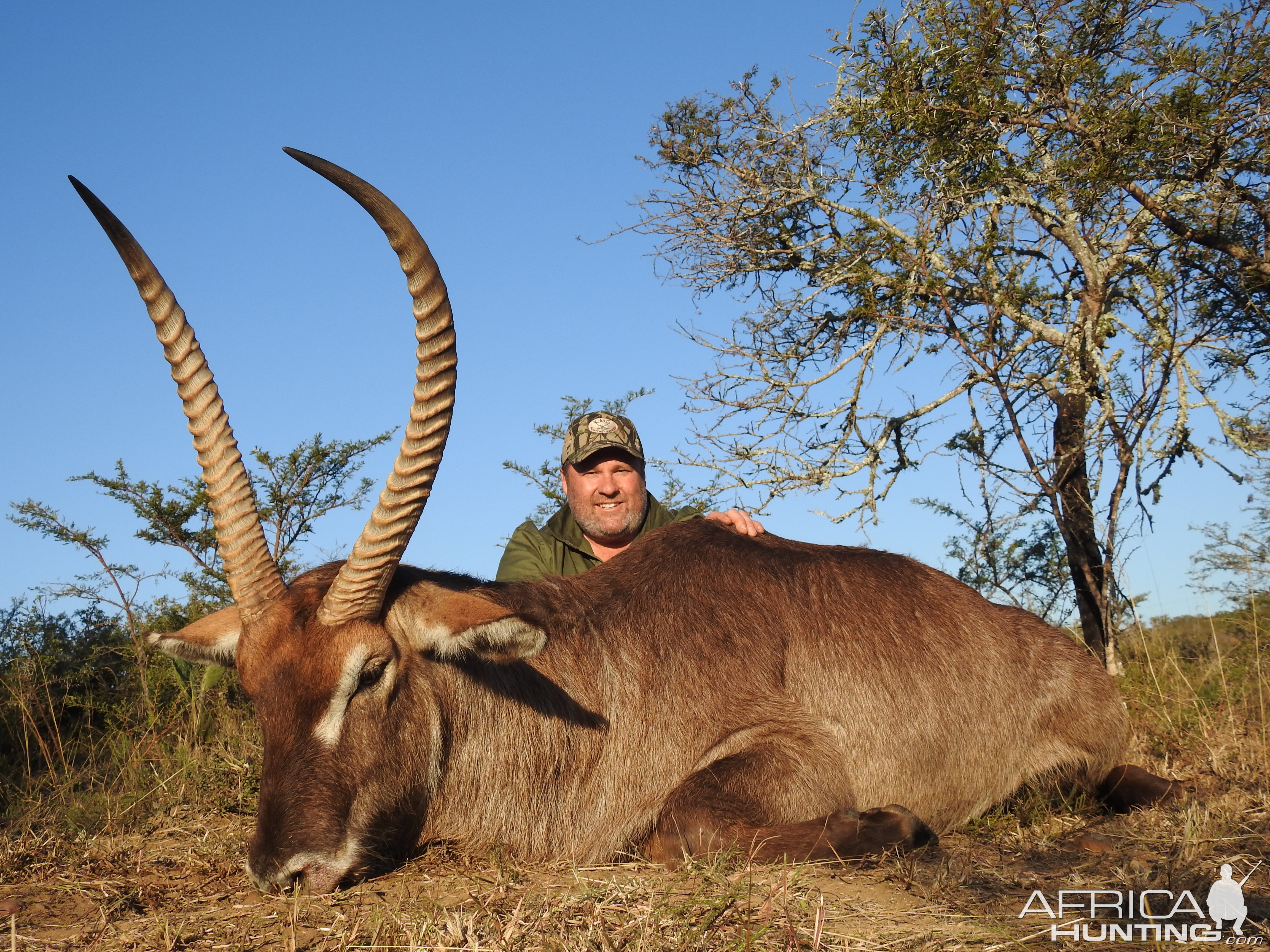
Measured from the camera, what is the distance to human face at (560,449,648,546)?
6.50 metres

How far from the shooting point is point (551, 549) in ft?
21.8

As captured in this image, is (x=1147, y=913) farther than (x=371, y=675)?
No

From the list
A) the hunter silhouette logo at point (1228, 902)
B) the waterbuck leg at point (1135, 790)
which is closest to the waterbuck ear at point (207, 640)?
the hunter silhouette logo at point (1228, 902)

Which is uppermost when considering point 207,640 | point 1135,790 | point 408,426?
point 408,426

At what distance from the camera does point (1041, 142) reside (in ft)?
25.3

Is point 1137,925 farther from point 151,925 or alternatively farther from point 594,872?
point 151,925

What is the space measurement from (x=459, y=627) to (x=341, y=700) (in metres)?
0.46

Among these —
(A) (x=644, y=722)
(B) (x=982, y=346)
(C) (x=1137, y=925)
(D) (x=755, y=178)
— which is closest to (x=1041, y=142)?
(B) (x=982, y=346)

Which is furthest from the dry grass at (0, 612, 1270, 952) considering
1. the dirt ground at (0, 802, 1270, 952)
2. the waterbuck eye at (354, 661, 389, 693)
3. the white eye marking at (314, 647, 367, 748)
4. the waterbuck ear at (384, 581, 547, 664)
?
the waterbuck ear at (384, 581, 547, 664)

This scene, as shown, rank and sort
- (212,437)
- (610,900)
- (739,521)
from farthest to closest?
(739,521) < (212,437) < (610,900)

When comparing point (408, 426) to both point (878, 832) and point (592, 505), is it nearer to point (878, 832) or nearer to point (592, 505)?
point (878, 832)

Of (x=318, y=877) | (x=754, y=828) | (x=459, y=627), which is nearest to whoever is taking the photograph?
(x=318, y=877)

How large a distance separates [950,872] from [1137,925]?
2.40 feet

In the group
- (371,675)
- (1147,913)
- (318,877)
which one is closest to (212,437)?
(371,675)
